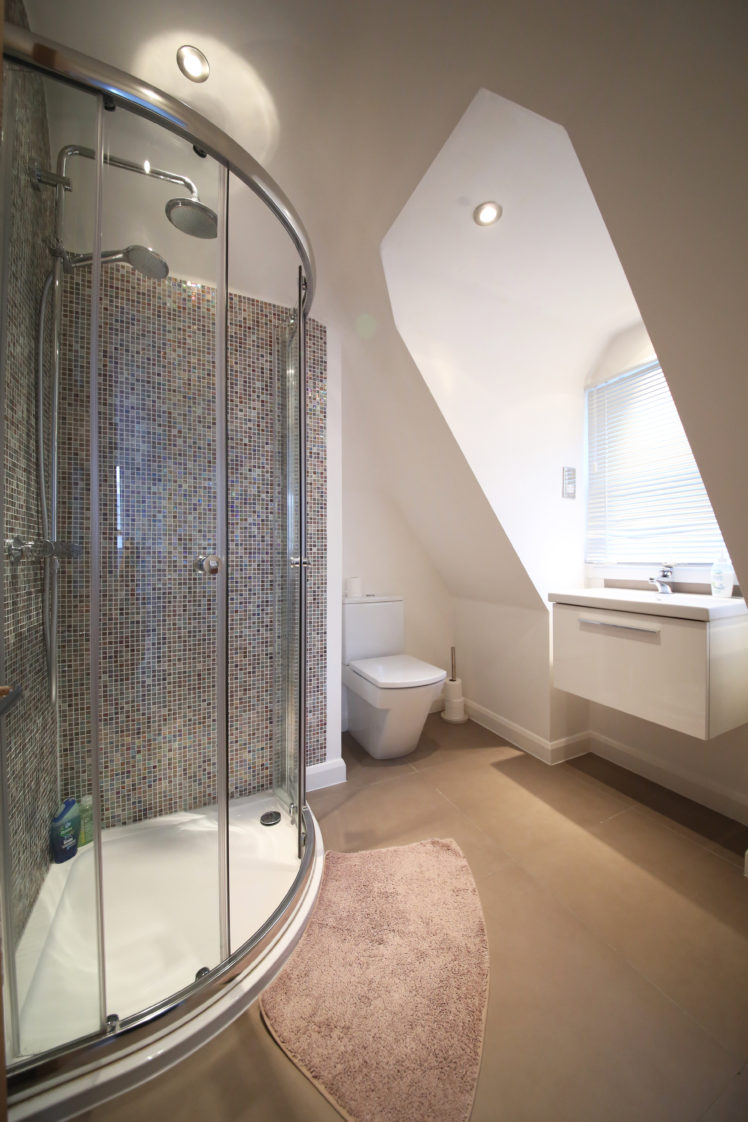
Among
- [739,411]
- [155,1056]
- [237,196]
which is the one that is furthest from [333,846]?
[237,196]

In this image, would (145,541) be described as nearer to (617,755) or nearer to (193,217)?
(193,217)

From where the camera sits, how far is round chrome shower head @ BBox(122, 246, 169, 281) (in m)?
1.26

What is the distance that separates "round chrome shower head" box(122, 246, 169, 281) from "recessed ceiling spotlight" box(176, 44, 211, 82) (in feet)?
1.41

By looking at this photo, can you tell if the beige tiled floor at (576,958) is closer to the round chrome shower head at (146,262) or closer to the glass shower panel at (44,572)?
the glass shower panel at (44,572)

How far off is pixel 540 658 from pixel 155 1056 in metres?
2.00

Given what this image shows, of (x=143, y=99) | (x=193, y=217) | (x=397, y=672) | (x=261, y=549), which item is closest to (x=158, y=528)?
(x=261, y=549)

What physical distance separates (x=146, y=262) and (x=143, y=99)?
0.39m

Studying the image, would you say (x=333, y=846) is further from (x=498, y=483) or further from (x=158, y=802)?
(x=498, y=483)

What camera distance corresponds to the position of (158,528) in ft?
4.41

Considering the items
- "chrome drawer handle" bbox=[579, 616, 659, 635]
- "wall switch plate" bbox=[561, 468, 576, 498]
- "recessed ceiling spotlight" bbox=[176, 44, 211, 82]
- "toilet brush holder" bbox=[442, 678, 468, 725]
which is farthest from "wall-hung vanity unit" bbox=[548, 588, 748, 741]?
"recessed ceiling spotlight" bbox=[176, 44, 211, 82]

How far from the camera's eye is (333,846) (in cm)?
164

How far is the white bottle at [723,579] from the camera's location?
1.79 meters

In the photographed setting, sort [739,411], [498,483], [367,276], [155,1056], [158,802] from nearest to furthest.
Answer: [155,1056], [739,411], [158,802], [367,276], [498,483]

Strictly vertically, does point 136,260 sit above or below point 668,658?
above
